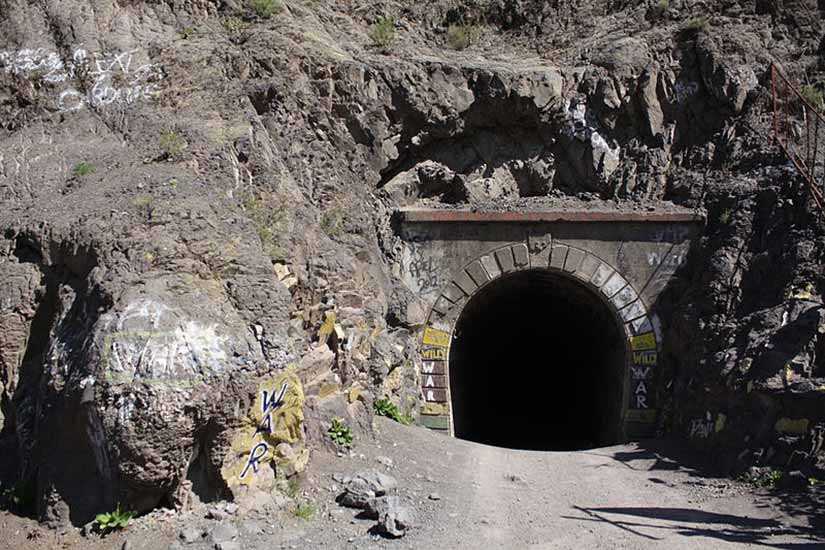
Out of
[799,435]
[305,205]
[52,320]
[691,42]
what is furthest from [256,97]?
[799,435]

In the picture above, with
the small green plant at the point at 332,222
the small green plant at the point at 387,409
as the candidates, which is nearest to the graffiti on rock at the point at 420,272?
the small green plant at the point at 332,222

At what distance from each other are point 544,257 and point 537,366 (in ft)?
23.8

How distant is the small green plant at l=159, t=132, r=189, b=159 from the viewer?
846cm

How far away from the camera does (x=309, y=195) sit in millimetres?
10344

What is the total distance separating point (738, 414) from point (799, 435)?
0.95 m

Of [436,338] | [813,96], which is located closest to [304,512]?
[436,338]

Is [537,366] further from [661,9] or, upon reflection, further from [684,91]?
[661,9]

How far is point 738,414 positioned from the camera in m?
8.83

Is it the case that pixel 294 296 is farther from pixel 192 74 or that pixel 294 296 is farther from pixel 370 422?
pixel 192 74

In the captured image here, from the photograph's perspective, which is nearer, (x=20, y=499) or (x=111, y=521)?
(x=111, y=521)

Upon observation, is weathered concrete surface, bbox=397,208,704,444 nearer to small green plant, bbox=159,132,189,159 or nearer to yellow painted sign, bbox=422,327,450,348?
yellow painted sign, bbox=422,327,450,348

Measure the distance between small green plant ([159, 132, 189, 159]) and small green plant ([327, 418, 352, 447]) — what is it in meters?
3.36

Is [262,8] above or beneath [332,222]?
above

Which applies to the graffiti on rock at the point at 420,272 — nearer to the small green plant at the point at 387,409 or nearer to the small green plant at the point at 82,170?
the small green plant at the point at 387,409
